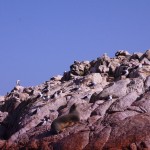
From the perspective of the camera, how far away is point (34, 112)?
Result: 2755 cm

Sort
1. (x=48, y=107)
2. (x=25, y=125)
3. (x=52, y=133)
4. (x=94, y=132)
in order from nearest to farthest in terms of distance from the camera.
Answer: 1. (x=94, y=132)
2. (x=52, y=133)
3. (x=25, y=125)
4. (x=48, y=107)

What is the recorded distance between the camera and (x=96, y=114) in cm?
2300

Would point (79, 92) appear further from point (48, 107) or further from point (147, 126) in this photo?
point (147, 126)

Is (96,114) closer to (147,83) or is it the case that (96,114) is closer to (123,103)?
(123,103)

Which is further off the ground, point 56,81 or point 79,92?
point 56,81

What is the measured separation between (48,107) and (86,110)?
14.4ft

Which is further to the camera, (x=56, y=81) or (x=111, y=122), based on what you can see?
(x=56, y=81)

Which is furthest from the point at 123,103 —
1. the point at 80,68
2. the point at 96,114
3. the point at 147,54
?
the point at 80,68

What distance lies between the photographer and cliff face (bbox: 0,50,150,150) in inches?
765

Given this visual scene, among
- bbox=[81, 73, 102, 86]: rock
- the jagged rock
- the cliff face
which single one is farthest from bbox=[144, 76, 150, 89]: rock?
the jagged rock

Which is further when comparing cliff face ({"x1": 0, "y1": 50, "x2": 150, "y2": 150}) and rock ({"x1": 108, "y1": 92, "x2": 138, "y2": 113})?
rock ({"x1": 108, "y1": 92, "x2": 138, "y2": 113})

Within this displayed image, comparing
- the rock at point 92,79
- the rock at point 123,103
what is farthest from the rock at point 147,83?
the rock at point 92,79

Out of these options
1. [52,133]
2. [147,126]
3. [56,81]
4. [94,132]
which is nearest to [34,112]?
[52,133]

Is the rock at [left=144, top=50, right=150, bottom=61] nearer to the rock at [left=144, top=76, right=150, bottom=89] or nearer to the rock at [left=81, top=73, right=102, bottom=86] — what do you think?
the rock at [left=81, top=73, right=102, bottom=86]
